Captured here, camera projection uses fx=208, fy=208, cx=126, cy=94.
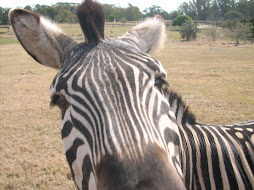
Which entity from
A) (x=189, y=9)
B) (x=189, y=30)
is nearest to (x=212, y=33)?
(x=189, y=30)

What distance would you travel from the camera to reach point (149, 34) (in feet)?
9.84

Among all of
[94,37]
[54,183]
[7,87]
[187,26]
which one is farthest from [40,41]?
[187,26]

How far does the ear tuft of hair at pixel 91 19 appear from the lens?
2244mm

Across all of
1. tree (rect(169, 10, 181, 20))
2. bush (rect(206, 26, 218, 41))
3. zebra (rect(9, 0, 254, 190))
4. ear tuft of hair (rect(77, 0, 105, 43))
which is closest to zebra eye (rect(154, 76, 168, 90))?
zebra (rect(9, 0, 254, 190))

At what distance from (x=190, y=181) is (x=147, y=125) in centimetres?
122

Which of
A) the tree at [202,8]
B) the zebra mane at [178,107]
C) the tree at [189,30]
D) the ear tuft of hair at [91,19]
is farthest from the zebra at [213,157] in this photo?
the tree at [202,8]

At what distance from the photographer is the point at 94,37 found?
226cm

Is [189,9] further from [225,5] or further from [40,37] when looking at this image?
[40,37]

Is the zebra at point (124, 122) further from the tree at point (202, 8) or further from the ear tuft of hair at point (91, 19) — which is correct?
the tree at point (202, 8)

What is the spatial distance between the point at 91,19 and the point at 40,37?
79 cm

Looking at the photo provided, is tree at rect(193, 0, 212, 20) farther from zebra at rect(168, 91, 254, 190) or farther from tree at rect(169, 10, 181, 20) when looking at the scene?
zebra at rect(168, 91, 254, 190)

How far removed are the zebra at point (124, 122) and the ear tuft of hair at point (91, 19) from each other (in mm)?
10

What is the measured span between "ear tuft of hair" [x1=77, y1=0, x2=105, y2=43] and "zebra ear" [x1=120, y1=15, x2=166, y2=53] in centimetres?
61

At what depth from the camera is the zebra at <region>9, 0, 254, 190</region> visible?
1393 mm
